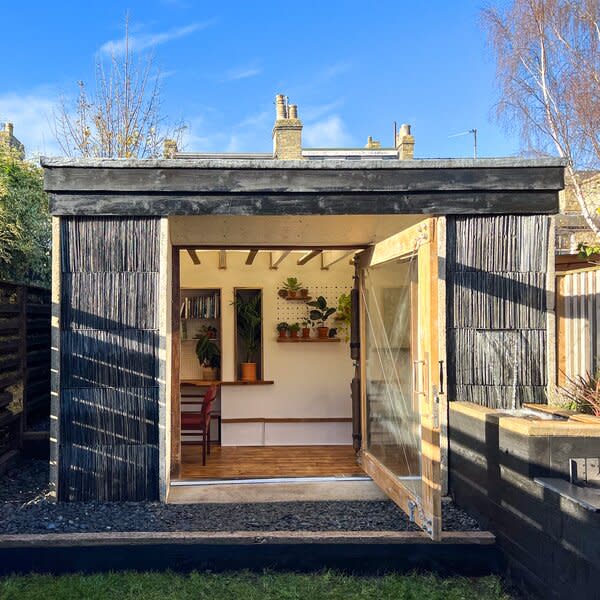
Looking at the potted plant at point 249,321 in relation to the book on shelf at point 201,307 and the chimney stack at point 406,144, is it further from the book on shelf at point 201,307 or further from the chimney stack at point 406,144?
the chimney stack at point 406,144

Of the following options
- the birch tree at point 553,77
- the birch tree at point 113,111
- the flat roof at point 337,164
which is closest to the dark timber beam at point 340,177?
the flat roof at point 337,164

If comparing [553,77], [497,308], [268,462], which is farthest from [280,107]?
Result: [497,308]

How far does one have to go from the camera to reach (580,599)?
111 inches

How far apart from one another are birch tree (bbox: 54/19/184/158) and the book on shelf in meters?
4.79

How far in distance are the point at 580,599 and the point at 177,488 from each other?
10.2 feet

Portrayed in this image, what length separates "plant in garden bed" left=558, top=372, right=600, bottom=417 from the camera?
3.89 meters

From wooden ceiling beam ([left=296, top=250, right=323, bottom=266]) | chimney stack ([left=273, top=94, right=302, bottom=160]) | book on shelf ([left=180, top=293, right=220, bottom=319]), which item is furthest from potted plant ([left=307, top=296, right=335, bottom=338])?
chimney stack ([left=273, top=94, right=302, bottom=160])

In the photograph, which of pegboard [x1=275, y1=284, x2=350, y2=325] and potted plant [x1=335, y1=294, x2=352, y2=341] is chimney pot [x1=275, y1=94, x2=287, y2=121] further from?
potted plant [x1=335, y1=294, x2=352, y2=341]

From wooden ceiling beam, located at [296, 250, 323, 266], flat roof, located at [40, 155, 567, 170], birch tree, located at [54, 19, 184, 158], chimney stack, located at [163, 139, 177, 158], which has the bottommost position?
wooden ceiling beam, located at [296, 250, 323, 266]

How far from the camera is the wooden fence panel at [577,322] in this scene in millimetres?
4488

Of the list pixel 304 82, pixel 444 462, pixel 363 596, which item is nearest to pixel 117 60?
pixel 304 82

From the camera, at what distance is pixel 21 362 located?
588cm

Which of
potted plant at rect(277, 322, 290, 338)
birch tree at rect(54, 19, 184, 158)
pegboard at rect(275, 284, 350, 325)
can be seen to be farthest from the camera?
birch tree at rect(54, 19, 184, 158)

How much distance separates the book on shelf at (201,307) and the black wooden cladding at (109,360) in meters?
3.55
